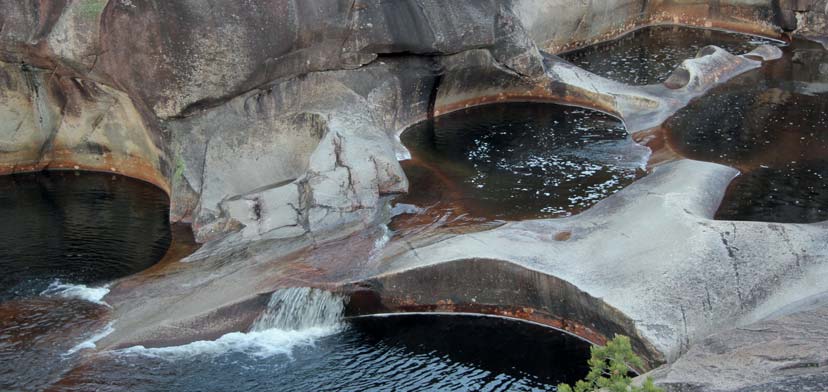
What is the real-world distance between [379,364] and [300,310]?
151cm

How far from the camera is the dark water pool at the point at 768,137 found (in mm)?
14062

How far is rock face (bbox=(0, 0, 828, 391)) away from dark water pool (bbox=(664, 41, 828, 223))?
57 cm

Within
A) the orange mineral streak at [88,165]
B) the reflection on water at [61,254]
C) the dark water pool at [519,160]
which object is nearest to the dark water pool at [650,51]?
the dark water pool at [519,160]

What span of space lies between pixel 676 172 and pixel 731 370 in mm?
6678

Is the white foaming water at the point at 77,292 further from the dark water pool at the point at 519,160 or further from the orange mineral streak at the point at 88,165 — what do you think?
the dark water pool at the point at 519,160

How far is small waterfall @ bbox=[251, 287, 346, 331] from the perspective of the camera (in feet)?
38.8

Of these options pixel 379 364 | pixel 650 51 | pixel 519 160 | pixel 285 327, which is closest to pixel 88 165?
pixel 285 327

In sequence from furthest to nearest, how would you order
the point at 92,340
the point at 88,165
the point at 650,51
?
the point at 650,51 → the point at 88,165 → the point at 92,340

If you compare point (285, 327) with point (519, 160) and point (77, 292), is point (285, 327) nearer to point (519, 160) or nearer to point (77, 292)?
point (77, 292)

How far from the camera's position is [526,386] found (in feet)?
34.8

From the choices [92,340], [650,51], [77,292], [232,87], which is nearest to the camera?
[92,340]

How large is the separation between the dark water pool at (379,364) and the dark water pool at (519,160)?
2766 mm

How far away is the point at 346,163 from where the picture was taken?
14297 millimetres

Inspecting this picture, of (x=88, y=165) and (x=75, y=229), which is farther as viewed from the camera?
(x=88, y=165)
